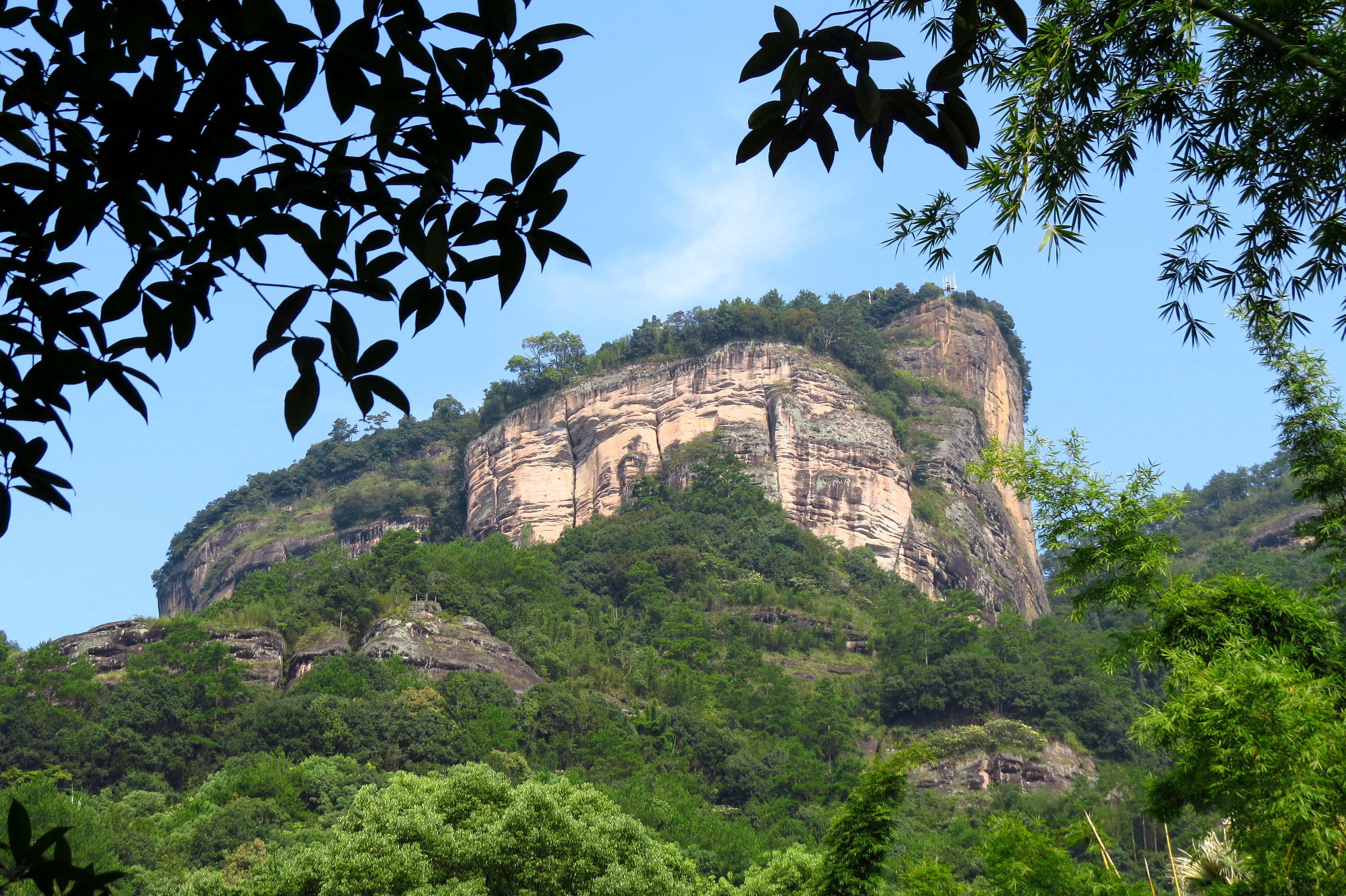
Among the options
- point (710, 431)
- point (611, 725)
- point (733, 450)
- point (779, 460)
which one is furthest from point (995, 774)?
point (710, 431)

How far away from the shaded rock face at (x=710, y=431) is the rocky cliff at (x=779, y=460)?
2.8 inches

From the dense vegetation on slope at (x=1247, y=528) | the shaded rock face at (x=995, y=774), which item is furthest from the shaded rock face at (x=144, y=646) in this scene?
the dense vegetation on slope at (x=1247, y=528)

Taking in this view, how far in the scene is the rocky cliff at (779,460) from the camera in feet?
175

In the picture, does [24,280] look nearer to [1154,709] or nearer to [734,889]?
[1154,709]

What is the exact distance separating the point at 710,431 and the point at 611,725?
2578 centimetres

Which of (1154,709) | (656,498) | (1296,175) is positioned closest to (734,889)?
(1154,709)

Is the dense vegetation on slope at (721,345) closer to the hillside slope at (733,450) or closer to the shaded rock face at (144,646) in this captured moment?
the hillside slope at (733,450)

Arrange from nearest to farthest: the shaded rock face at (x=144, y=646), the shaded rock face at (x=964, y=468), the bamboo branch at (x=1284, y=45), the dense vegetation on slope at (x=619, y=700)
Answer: the bamboo branch at (x=1284, y=45) → the dense vegetation on slope at (x=619, y=700) → the shaded rock face at (x=144, y=646) → the shaded rock face at (x=964, y=468)

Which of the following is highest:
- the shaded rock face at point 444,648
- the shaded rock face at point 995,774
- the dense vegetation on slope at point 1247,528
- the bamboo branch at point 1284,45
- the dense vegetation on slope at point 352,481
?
the dense vegetation on slope at point 352,481

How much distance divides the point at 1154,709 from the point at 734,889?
11.0 meters

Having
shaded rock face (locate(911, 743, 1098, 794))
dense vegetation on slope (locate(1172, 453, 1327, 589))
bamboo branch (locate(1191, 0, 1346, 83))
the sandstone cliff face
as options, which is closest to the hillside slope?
Answer: dense vegetation on slope (locate(1172, 453, 1327, 589))

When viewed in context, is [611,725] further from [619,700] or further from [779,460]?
[779,460]

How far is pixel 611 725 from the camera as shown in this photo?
31.5m

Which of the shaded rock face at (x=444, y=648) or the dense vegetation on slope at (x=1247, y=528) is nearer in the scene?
the shaded rock face at (x=444, y=648)
